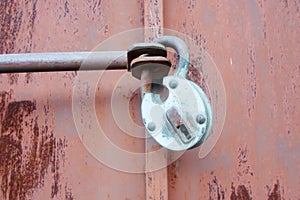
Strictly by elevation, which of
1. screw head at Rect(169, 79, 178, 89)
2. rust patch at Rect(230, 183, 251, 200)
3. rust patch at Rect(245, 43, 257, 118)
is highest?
rust patch at Rect(245, 43, 257, 118)

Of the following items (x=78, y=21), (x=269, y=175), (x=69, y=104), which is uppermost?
(x=78, y=21)

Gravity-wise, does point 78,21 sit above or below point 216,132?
above

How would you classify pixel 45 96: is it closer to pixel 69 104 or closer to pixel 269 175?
pixel 69 104

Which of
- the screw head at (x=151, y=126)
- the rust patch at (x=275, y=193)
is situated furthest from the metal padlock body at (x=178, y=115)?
the rust patch at (x=275, y=193)

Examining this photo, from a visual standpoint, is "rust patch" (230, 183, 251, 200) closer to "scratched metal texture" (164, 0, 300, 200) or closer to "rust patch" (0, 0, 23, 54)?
"scratched metal texture" (164, 0, 300, 200)

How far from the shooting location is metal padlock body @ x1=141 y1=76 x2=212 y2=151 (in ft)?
2.24

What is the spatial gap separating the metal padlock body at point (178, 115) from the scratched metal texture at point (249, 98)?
0.05m

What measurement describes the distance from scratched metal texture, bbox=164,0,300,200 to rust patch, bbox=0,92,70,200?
0.17 m

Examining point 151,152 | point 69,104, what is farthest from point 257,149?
point 69,104

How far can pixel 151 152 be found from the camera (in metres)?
0.73

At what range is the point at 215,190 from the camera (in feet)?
2.37

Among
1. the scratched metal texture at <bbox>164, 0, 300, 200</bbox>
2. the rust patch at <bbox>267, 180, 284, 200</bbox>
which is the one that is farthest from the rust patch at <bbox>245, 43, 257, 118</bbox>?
the rust patch at <bbox>267, 180, 284, 200</bbox>

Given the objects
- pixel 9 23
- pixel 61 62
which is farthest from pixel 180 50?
pixel 9 23

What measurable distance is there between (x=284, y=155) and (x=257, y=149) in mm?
37
